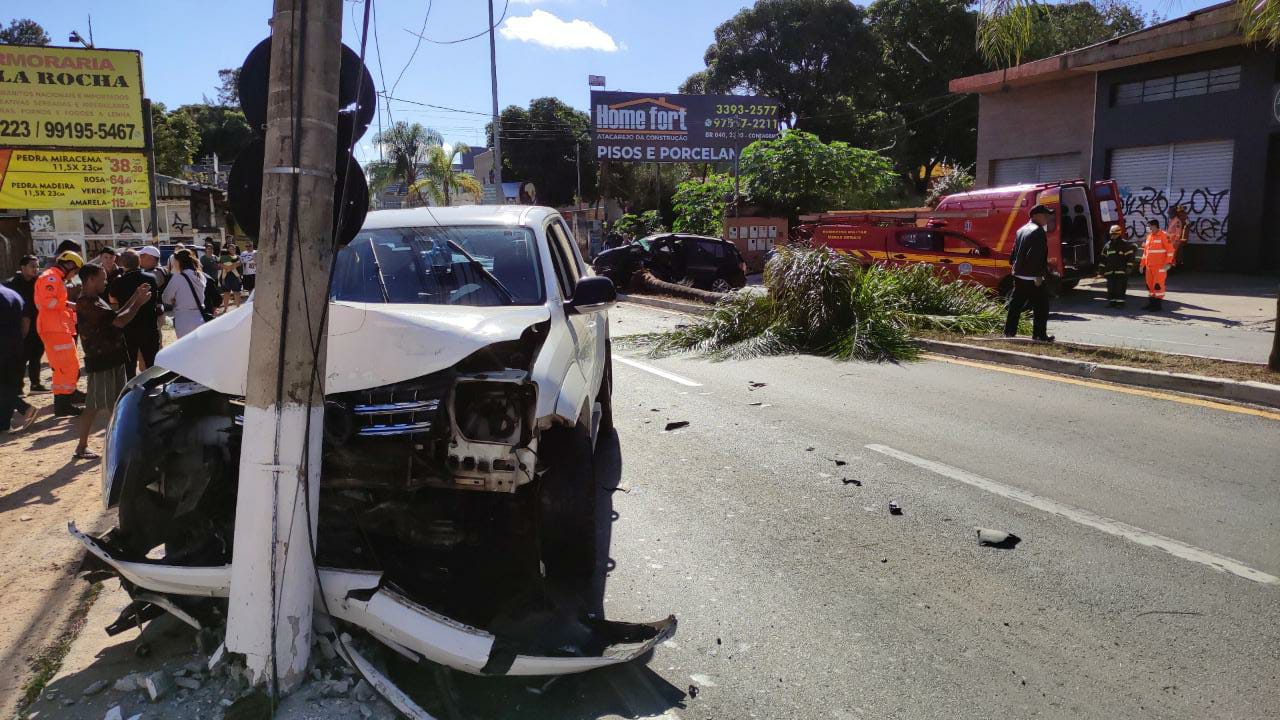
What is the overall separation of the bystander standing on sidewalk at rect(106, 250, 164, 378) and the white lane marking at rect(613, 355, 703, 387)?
5.30 meters

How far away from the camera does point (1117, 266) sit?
17406mm

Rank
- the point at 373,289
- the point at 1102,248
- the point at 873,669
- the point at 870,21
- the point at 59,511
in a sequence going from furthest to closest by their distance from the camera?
1. the point at 870,21
2. the point at 1102,248
3. the point at 59,511
4. the point at 373,289
5. the point at 873,669

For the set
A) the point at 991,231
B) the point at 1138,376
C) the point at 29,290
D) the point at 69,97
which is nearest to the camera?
the point at 1138,376

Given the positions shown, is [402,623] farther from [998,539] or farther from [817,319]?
[817,319]

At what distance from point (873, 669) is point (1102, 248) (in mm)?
17408

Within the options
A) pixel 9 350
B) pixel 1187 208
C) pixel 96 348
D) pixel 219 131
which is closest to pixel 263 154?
pixel 96 348

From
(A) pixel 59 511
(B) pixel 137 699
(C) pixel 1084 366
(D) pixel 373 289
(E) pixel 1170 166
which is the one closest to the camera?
(B) pixel 137 699

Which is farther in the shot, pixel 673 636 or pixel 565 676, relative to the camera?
pixel 673 636

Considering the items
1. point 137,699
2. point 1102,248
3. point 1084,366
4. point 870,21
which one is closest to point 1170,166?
point 1102,248

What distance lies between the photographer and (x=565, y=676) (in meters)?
3.45

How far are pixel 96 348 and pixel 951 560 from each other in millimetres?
6903

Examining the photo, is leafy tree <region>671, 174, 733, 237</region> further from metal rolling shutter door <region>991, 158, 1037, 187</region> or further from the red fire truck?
the red fire truck

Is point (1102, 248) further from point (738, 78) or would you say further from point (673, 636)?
point (738, 78)

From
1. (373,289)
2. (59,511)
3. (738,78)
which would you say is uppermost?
(738,78)
